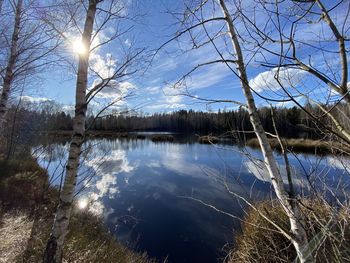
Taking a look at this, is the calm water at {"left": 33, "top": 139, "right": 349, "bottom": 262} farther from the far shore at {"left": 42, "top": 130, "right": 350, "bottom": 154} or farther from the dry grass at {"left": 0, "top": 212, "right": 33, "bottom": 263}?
the dry grass at {"left": 0, "top": 212, "right": 33, "bottom": 263}

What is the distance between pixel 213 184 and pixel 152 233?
549 cm

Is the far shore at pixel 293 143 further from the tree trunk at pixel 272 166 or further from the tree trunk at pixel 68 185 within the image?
the tree trunk at pixel 68 185

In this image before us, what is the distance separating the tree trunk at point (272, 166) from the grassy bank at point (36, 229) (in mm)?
3755

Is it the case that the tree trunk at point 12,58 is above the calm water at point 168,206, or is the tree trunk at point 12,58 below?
above

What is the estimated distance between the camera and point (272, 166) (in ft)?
6.29

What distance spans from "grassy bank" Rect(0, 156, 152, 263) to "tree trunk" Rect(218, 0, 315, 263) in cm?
376

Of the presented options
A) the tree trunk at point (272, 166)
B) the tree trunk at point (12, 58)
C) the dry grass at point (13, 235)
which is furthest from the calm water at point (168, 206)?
the tree trunk at point (272, 166)

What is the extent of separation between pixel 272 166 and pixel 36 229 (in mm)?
5703

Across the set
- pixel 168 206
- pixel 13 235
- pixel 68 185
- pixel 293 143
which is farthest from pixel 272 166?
pixel 293 143

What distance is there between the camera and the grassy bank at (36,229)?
4.39 m

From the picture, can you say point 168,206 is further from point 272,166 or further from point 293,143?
point 293,143

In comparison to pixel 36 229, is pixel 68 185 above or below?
above

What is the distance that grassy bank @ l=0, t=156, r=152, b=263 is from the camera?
14.4 feet

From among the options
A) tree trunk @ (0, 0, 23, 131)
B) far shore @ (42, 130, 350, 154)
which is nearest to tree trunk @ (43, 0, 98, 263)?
far shore @ (42, 130, 350, 154)
